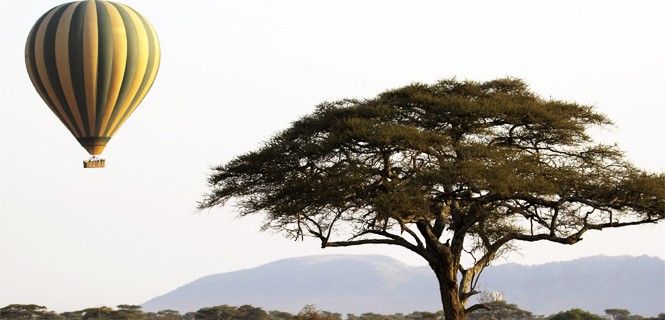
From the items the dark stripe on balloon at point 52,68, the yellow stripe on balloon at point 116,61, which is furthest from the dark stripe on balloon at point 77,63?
the yellow stripe on balloon at point 116,61

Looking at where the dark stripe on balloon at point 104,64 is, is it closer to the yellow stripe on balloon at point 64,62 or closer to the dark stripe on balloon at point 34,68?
the yellow stripe on balloon at point 64,62

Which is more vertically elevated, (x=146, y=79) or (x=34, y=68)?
(x=34, y=68)

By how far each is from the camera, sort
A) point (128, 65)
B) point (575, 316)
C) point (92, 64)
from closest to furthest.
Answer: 1. point (92, 64)
2. point (128, 65)
3. point (575, 316)

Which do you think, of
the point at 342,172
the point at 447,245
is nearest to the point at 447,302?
the point at 447,245

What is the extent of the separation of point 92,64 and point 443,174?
27.3 metres

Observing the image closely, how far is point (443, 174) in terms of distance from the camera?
32.4 metres

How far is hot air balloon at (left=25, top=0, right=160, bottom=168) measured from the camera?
5547 cm

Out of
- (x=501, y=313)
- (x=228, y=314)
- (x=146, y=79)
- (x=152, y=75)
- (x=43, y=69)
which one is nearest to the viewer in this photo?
(x=43, y=69)

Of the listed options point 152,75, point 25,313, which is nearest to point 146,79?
point 152,75

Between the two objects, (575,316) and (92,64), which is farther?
(575,316)

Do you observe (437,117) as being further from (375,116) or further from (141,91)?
(141,91)

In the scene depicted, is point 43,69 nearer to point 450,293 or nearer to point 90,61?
point 90,61

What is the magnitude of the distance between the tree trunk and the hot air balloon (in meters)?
25.0

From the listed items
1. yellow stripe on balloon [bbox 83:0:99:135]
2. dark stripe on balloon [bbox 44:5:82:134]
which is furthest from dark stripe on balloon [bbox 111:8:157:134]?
dark stripe on balloon [bbox 44:5:82:134]
